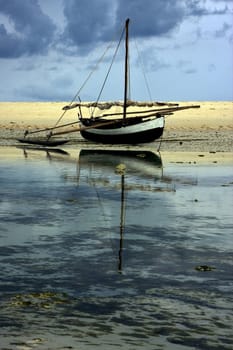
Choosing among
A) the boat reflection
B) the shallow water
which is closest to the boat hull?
the boat reflection

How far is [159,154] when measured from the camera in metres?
36.2

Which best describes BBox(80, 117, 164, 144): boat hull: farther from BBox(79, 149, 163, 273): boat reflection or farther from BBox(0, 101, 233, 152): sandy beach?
BBox(79, 149, 163, 273): boat reflection

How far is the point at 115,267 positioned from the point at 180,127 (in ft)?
171

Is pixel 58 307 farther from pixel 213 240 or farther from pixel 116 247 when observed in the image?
pixel 213 240

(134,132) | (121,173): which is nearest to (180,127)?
(134,132)

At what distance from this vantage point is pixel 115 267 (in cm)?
981

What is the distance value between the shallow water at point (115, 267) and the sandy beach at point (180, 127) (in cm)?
2297

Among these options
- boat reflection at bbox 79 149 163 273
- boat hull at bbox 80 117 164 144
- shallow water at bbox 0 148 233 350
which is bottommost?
shallow water at bbox 0 148 233 350

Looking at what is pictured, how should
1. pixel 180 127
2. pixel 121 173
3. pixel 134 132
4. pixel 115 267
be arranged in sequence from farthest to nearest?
pixel 180 127, pixel 134 132, pixel 121 173, pixel 115 267

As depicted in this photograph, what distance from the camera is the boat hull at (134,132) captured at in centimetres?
4559

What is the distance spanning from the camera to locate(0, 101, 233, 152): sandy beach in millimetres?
43575

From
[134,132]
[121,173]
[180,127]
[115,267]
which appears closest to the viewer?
[115,267]

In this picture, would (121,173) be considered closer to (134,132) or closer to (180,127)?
(134,132)

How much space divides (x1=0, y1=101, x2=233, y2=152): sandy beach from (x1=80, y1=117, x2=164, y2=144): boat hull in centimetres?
109
